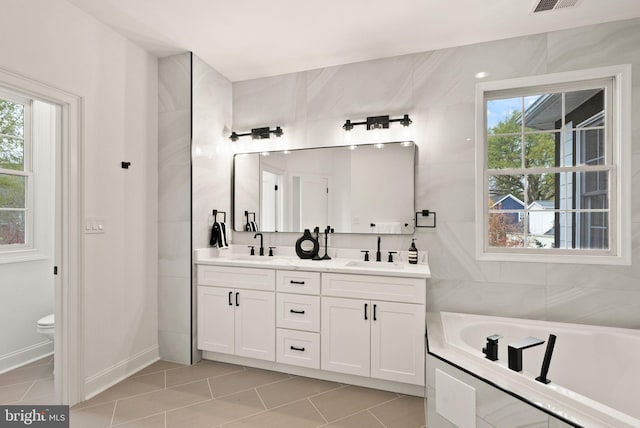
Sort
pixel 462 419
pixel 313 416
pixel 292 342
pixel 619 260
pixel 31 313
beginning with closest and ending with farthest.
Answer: pixel 462 419, pixel 313 416, pixel 619 260, pixel 292 342, pixel 31 313

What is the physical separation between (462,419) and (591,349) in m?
1.20

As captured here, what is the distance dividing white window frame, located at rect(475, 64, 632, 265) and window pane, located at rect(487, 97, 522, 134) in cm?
8

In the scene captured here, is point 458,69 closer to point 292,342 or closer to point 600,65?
point 600,65

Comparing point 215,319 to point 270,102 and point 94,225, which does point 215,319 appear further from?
point 270,102

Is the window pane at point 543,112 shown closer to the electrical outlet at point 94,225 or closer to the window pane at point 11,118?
the electrical outlet at point 94,225

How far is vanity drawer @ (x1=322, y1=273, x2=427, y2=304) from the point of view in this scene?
2.38m

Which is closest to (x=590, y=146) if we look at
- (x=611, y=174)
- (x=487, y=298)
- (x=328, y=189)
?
(x=611, y=174)

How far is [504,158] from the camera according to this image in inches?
110

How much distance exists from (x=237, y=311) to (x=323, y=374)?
0.89 metres

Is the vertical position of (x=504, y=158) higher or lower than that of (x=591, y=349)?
higher

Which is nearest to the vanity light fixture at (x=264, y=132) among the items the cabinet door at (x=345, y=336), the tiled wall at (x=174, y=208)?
the tiled wall at (x=174, y=208)

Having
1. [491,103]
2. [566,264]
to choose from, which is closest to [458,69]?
[491,103]

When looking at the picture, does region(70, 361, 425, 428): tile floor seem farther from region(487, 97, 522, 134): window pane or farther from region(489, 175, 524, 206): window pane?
region(487, 97, 522, 134): window pane

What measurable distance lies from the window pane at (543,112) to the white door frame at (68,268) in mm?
3485
